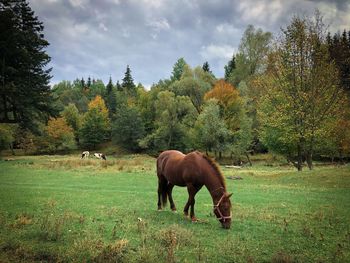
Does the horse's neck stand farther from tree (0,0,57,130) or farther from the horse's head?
tree (0,0,57,130)

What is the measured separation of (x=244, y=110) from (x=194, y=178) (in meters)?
52.9

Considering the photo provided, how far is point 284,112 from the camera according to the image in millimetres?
32469

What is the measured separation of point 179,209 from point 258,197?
20.4 ft

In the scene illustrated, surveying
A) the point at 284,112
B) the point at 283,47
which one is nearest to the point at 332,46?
the point at 283,47

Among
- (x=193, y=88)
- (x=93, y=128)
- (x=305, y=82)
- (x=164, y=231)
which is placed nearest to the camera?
(x=164, y=231)

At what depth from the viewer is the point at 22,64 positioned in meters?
18.7

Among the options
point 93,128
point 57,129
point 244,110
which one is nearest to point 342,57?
point 244,110

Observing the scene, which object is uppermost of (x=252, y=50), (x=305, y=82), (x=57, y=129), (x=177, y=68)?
(x=177, y=68)

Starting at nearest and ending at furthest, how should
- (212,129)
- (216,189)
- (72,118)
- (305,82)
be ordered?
(216,189) → (305,82) → (212,129) → (72,118)

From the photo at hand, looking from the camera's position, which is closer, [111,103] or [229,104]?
[229,104]

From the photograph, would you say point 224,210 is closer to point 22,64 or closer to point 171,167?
point 171,167

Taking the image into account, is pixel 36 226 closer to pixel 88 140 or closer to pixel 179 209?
pixel 179 209

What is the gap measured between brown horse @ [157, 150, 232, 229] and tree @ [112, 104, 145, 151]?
60734 millimetres

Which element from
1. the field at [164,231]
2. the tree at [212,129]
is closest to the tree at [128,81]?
the tree at [212,129]
